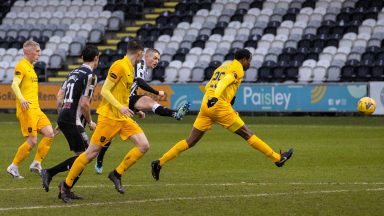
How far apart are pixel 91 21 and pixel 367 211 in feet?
112

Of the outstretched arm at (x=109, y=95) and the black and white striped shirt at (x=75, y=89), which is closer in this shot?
the outstretched arm at (x=109, y=95)

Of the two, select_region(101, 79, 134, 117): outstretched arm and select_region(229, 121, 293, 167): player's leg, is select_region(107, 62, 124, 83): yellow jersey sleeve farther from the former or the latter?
select_region(229, 121, 293, 167): player's leg

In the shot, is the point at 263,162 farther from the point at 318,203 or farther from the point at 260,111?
the point at 260,111

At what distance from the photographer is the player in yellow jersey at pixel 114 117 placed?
11852 millimetres

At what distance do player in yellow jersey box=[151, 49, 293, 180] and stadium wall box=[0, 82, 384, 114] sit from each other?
55.1 ft

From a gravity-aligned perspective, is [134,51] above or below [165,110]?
above

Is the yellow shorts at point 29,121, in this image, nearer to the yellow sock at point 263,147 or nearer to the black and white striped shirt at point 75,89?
the black and white striped shirt at point 75,89

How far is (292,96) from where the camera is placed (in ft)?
105

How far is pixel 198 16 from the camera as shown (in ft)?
137

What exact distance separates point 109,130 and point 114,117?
0.62 ft

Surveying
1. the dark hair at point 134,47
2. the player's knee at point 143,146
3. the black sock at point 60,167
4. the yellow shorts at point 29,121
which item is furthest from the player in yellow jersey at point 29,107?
the dark hair at point 134,47

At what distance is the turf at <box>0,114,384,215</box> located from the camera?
441 inches

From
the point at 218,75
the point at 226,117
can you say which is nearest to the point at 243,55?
the point at 218,75

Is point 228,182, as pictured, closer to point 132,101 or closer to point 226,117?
point 226,117
